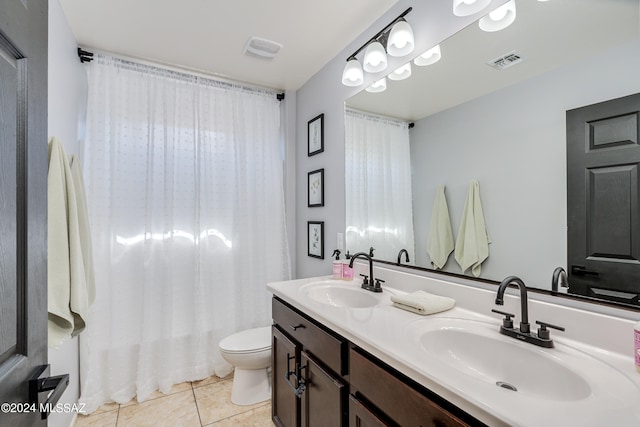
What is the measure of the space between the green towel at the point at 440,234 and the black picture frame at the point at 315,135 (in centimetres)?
107

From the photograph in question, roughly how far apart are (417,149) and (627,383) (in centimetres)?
118

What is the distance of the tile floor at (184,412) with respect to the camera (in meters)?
1.86

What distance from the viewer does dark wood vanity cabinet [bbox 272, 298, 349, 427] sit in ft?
3.76

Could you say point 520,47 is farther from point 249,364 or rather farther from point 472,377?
point 249,364

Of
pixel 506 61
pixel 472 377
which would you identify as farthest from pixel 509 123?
pixel 472 377

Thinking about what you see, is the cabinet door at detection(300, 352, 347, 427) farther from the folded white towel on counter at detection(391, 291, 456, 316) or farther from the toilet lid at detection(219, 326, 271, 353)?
the toilet lid at detection(219, 326, 271, 353)

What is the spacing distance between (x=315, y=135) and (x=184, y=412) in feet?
6.97

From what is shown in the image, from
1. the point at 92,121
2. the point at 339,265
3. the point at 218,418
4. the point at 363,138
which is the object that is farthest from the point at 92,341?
the point at 363,138

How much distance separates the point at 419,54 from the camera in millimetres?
1529

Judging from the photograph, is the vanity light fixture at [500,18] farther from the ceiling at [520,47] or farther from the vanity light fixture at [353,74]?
the vanity light fixture at [353,74]

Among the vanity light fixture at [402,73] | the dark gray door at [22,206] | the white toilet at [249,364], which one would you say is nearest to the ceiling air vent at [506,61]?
the vanity light fixture at [402,73]

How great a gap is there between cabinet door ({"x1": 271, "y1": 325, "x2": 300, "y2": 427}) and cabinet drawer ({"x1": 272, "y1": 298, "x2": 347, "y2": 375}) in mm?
62

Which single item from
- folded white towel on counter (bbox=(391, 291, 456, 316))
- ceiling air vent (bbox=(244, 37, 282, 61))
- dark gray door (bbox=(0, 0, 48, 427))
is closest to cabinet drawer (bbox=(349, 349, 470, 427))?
folded white towel on counter (bbox=(391, 291, 456, 316))

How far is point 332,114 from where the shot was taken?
2186 millimetres
